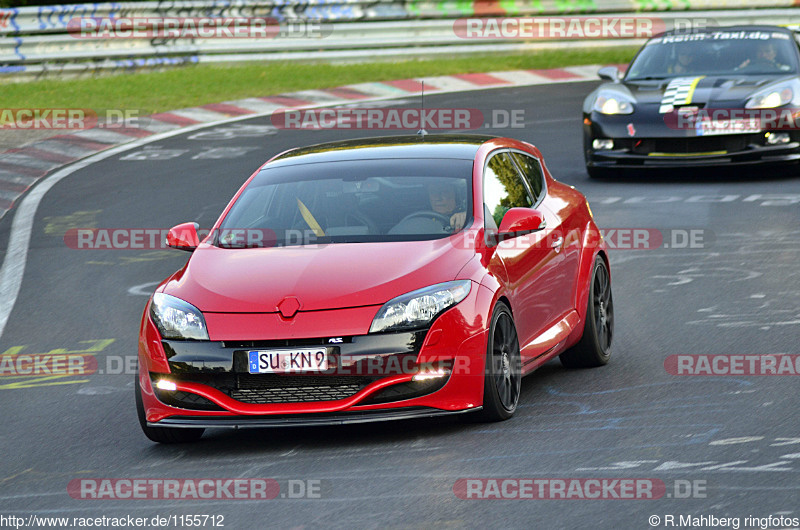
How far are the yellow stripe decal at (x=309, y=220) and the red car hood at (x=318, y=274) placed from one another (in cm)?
25

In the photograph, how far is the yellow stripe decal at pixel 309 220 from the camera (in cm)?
760

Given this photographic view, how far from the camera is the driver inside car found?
24.7 ft

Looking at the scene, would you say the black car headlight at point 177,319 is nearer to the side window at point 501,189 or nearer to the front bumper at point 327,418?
the front bumper at point 327,418

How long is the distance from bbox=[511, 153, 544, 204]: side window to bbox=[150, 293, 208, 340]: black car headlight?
7.81 feet

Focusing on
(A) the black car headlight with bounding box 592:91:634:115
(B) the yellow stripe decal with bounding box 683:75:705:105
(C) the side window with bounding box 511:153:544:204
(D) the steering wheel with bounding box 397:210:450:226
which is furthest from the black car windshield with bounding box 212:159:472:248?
(A) the black car headlight with bounding box 592:91:634:115

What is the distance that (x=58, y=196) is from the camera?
15.6 m

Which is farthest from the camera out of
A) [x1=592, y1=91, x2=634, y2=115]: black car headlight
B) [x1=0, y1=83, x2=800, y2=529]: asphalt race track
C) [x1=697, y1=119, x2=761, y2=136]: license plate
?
[x1=592, y1=91, x2=634, y2=115]: black car headlight

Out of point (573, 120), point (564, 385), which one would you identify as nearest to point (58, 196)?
point (573, 120)

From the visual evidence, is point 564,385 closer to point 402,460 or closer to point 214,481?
point 402,460

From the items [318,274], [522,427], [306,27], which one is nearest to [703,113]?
[522,427]

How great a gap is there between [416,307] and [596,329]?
2.04m

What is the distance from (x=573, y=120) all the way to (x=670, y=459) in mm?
14308

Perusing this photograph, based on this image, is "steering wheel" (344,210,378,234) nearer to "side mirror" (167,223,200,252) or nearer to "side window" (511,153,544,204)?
"side mirror" (167,223,200,252)

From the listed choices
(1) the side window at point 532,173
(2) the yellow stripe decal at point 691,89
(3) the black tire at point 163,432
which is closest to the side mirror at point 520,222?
(1) the side window at point 532,173
